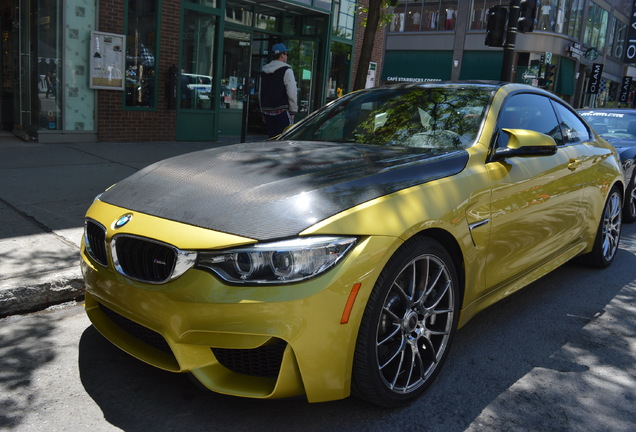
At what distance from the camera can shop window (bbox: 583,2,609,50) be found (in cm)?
3731

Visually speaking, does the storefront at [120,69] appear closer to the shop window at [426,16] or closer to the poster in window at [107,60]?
the poster in window at [107,60]

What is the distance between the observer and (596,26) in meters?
38.8

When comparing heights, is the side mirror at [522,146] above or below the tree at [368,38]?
below

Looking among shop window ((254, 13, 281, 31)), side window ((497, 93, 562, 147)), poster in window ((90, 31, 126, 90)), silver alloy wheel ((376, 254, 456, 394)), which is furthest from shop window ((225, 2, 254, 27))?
silver alloy wheel ((376, 254, 456, 394))

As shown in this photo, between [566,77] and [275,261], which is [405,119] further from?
[566,77]

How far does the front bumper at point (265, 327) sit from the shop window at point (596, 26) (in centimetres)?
4004

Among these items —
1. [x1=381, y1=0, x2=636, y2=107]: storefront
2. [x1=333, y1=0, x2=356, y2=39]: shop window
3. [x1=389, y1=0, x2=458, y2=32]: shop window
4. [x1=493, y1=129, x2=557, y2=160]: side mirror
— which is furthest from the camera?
[x1=389, y1=0, x2=458, y2=32]: shop window

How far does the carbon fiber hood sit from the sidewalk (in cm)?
126

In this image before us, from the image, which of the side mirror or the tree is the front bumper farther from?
the tree

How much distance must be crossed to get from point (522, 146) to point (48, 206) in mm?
4660

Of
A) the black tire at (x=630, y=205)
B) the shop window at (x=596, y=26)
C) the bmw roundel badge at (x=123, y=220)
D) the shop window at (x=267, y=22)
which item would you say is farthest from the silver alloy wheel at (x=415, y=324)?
the shop window at (x=596, y=26)

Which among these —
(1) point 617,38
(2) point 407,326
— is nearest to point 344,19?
(2) point 407,326

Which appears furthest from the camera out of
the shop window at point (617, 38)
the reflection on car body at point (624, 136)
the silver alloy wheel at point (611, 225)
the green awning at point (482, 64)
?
the shop window at point (617, 38)

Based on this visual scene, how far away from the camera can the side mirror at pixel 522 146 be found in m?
3.53
